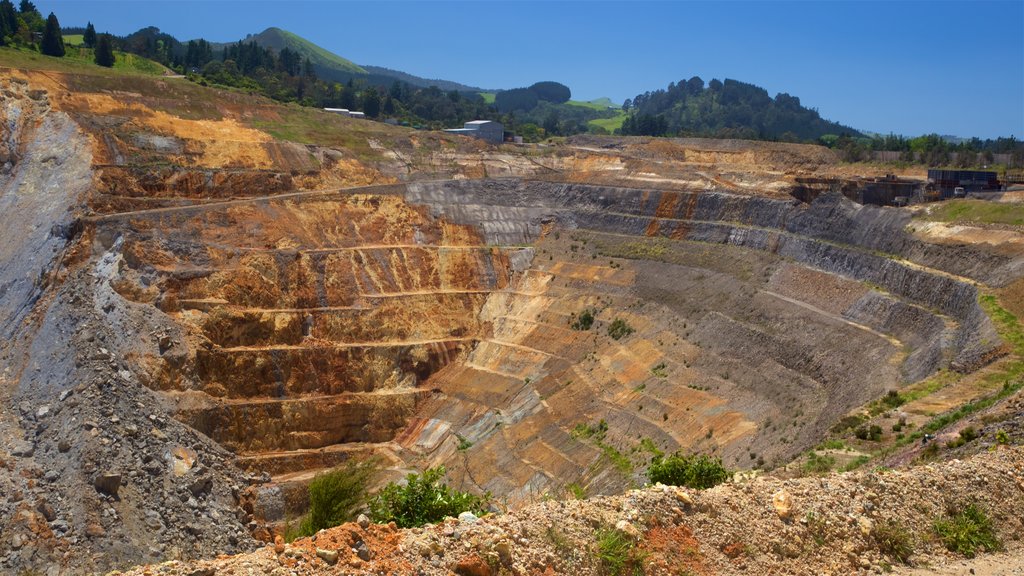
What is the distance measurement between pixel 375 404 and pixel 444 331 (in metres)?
8.01

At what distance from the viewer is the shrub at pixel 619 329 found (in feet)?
172

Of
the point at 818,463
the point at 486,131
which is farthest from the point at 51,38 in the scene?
the point at 818,463

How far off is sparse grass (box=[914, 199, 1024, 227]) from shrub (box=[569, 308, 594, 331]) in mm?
20619

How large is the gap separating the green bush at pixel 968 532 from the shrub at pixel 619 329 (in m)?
35.4

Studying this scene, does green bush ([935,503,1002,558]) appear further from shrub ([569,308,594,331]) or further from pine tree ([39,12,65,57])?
pine tree ([39,12,65,57])

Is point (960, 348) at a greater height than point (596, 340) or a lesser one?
greater

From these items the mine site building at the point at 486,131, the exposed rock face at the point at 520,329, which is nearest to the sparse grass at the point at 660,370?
the exposed rock face at the point at 520,329

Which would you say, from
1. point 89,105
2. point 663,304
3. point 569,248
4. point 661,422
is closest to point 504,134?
point 569,248

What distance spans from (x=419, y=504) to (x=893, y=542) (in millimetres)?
9519

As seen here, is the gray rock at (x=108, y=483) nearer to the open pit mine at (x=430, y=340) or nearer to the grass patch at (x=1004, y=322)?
the open pit mine at (x=430, y=340)

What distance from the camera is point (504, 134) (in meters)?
118

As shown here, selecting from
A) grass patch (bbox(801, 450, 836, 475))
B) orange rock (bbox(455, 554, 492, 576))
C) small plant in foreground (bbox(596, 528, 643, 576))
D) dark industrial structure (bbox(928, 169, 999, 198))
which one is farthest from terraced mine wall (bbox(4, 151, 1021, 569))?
orange rock (bbox(455, 554, 492, 576))

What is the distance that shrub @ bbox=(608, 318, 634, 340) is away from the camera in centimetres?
5234

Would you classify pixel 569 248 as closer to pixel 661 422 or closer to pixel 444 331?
pixel 444 331
